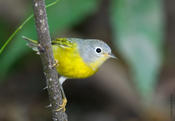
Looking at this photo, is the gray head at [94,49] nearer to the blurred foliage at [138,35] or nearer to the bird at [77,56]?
the bird at [77,56]

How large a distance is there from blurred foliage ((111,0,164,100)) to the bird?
39cm

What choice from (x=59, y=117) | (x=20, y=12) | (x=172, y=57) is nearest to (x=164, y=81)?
(x=172, y=57)

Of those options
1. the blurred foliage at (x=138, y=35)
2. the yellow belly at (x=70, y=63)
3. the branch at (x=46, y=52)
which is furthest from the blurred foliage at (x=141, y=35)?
the branch at (x=46, y=52)

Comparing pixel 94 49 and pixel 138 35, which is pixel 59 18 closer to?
pixel 94 49

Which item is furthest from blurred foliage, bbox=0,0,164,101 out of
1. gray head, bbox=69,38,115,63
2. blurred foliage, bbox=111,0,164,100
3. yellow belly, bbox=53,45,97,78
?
yellow belly, bbox=53,45,97,78

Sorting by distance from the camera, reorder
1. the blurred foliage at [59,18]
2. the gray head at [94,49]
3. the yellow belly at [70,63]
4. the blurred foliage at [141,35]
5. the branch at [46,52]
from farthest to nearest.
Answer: the blurred foliage at [59,18], the blurred foliage at [141,35], the gray head at [94,49], the yellow belly at [70,63], the branch at [46,52]

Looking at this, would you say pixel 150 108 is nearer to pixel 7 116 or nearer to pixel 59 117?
pixel 7 116

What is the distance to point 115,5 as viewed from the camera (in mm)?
3729

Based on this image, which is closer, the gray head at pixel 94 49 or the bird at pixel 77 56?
the bird at pixel 77 56

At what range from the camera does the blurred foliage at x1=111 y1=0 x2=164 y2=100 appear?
12.0 feet

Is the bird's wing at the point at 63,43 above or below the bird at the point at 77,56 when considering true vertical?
above

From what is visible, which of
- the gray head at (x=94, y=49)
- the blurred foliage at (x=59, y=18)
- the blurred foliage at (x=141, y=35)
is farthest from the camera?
the blurred foliage at (x=59, y=18)

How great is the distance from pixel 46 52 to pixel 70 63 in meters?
0.98

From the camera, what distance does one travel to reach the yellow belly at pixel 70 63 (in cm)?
296
